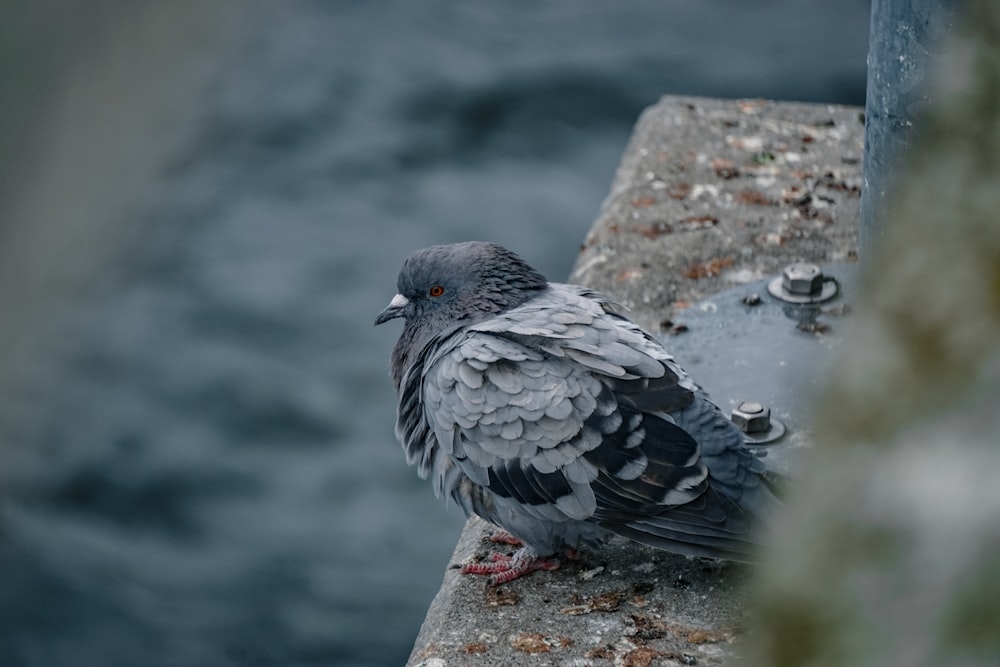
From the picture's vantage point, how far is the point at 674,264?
547cm

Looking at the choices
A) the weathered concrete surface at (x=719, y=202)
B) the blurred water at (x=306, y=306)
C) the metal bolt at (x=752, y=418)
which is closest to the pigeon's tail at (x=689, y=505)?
the metal bolt at (x=752, y=418)

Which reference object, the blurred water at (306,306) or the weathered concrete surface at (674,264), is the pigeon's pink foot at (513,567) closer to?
the weathered concrete surface at (674,264)

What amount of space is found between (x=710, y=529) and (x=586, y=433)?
456 mm

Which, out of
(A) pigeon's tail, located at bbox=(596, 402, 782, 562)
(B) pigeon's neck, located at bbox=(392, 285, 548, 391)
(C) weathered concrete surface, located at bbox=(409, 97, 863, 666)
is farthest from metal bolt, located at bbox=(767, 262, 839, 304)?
(A) pigeon's tail, located at bbox=(596, 402, 782, 562)

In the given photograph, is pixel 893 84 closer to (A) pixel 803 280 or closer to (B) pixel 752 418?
(B) pixel 752 418

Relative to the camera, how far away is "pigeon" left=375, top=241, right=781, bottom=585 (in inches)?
144

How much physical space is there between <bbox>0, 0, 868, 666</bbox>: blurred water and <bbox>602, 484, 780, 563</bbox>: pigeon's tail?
4.38 m

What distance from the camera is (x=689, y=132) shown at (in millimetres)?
6605

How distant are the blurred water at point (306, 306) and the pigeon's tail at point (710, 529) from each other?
4.38 m

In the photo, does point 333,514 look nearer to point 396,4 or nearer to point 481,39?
point 481,39

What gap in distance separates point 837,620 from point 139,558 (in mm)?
7643

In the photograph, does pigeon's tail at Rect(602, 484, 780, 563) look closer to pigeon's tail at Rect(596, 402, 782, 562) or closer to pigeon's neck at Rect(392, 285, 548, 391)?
pigeon's tail at Rect(596, 402, 782, 562)

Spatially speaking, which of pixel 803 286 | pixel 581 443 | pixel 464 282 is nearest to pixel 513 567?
pixel 581 443

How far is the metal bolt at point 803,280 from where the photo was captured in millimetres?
4918
